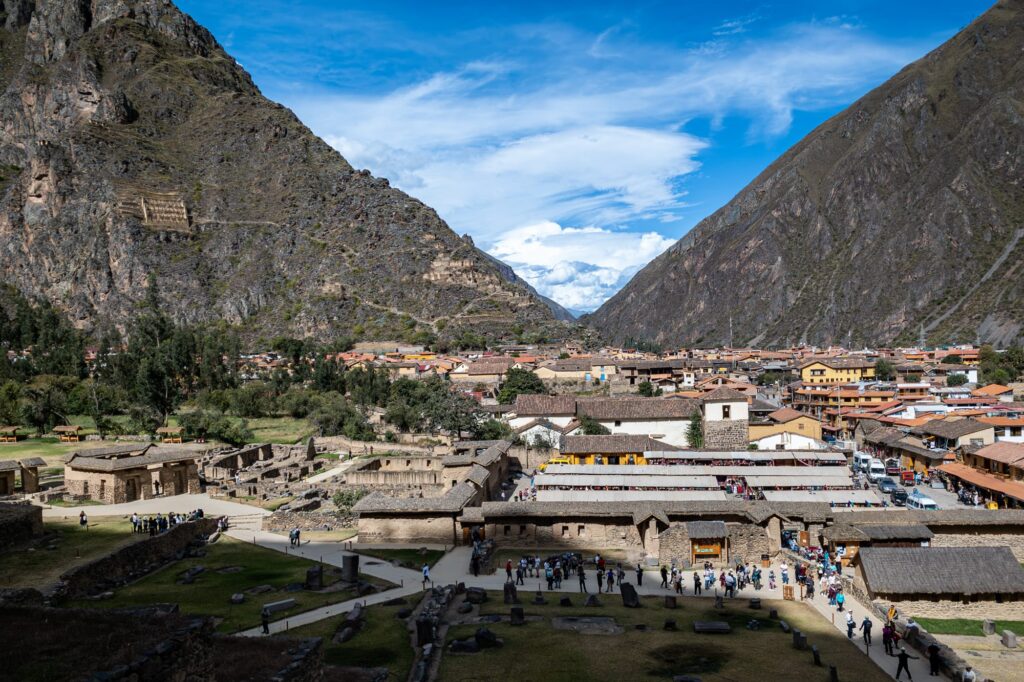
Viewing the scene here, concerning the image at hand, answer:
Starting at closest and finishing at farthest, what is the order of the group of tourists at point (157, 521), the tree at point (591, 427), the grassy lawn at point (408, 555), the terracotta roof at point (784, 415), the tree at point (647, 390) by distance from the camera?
1. the grassy lawn at point (408, 555)
2. the group of tourists at point (157, 521)
3. the tree at point (591, 427)
4. the terracotta roof at point (784, 415)
5. the tree at point (647, 390)

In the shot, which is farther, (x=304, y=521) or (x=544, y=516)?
(x=304, y=521)

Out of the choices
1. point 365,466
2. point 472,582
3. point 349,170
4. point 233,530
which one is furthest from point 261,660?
point 349,170

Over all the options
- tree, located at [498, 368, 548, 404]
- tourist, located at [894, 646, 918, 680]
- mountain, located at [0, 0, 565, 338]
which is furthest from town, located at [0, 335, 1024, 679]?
mountain, located at [0, 0, 565, 338]

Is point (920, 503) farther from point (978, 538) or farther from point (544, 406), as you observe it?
point (544, 406)

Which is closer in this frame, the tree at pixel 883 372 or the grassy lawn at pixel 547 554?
the grassy lawn at pixel 547 554

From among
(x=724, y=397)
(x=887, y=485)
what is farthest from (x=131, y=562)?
(x=724, y=397)

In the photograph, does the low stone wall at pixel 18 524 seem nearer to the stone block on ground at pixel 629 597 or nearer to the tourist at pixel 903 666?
the stone block on ground at pixel 629 597

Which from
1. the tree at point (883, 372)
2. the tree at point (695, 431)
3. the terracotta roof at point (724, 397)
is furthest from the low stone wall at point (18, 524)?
the tree at point (883, 372)
